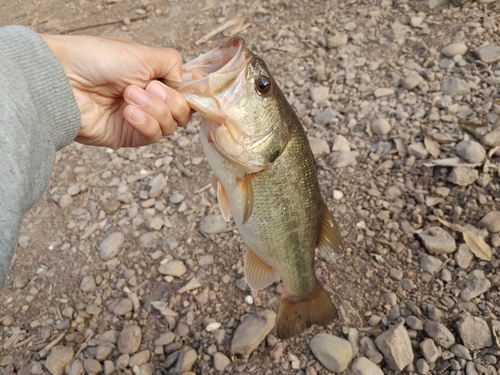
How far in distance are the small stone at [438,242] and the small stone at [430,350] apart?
2.21 ft

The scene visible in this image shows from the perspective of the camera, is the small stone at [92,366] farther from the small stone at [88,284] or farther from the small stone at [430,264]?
the small stone at [430,264]

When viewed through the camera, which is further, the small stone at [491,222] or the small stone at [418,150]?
the small stone at [418,150]

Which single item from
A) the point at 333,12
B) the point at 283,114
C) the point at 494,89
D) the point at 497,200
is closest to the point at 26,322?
the point at 283,114

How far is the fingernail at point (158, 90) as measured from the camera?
6.76 feet

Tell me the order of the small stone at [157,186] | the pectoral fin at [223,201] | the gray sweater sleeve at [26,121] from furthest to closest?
the small stone at [157,186], the pectoral fin at [223,201], the gray sweater sleeve at [26,121]

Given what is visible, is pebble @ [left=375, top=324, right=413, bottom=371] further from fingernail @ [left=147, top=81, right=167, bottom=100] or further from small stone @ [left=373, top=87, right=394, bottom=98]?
small stone @ [left=373, top=87, right=394, bottom=98]

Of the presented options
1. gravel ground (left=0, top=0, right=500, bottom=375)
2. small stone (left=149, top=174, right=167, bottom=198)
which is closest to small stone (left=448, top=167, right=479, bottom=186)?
gravel ground (left=0, top=0, right=500, bottom=375)

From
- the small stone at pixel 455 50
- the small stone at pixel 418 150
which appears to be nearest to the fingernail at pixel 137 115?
the small stone at pixel 418 150

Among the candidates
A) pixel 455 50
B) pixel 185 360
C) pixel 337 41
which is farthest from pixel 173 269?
pixel 455 50

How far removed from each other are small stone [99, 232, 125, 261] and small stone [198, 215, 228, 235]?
0.63 m

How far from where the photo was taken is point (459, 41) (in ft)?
15.0

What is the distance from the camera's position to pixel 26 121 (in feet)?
5.98

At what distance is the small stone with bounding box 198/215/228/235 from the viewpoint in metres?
3.55

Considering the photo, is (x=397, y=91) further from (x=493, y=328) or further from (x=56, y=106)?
(x=56, y=106)
